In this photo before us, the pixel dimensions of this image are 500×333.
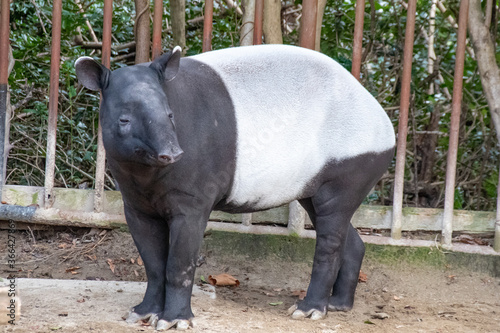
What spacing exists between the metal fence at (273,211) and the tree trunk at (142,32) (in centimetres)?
15

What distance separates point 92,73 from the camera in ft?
10.3

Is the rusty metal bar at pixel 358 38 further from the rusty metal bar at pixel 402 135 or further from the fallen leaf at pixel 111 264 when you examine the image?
the fallen leaf at pixel 111 264

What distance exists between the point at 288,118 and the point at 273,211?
1324 millimetres

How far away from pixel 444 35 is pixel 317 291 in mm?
3963

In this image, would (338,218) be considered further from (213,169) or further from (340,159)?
(213,169)

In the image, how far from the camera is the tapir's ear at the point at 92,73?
308cm

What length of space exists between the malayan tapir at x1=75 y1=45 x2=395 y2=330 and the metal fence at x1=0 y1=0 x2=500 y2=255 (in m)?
0.75

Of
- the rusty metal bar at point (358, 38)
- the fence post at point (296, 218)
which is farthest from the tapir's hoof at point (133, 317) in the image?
the rusty metal bar at point (358, 38)

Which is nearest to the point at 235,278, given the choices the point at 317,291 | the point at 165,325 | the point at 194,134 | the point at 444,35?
the point at 317,291

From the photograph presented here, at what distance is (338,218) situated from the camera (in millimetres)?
3758

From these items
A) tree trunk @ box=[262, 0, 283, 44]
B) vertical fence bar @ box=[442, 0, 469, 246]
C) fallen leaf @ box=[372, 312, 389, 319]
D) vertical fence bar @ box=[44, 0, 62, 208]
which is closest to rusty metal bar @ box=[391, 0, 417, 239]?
vertical fence bar @ box=[442, 0, 469, 246]

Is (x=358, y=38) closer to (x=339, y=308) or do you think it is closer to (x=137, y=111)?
(x=339, y=308)

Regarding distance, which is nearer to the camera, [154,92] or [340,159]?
[154,92]

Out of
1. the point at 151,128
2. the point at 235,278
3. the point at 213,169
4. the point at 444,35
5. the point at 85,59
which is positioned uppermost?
the point at 444,35
